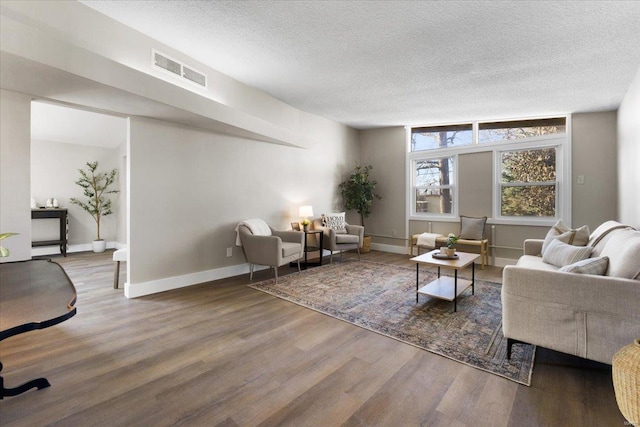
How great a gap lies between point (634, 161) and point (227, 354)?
453cm

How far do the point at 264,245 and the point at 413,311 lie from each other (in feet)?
6.61

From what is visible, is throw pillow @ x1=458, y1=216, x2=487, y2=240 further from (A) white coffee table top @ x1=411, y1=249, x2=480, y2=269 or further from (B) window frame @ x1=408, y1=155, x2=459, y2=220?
(A) white coffee table top @ x1=411, y1=249, x2=480, y2=269

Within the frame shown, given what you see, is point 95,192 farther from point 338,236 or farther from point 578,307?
point 578,307

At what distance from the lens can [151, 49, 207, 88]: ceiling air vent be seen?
10.3 ft

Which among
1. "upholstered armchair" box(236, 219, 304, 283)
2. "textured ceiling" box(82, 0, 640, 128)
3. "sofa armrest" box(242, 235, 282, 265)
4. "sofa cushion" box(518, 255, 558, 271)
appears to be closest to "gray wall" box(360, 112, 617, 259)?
"textured ceiling" box(82, 0, 640, 128)

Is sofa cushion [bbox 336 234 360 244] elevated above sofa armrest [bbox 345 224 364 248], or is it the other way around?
sofa armrest [bbox 345 224 364 248]

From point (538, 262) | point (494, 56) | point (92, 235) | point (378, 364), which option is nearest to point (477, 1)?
point (494, 56)

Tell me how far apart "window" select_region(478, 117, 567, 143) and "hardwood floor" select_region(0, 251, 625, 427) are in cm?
424

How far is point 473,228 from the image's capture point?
523cm

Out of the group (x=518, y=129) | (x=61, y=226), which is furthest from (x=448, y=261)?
(x=61, y=226)

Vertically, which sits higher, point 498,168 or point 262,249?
point 498,168

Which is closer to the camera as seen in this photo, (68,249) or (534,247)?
(534,247)

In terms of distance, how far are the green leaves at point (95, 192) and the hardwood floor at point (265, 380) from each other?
4678 millimetres

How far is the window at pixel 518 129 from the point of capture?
4.94 m
